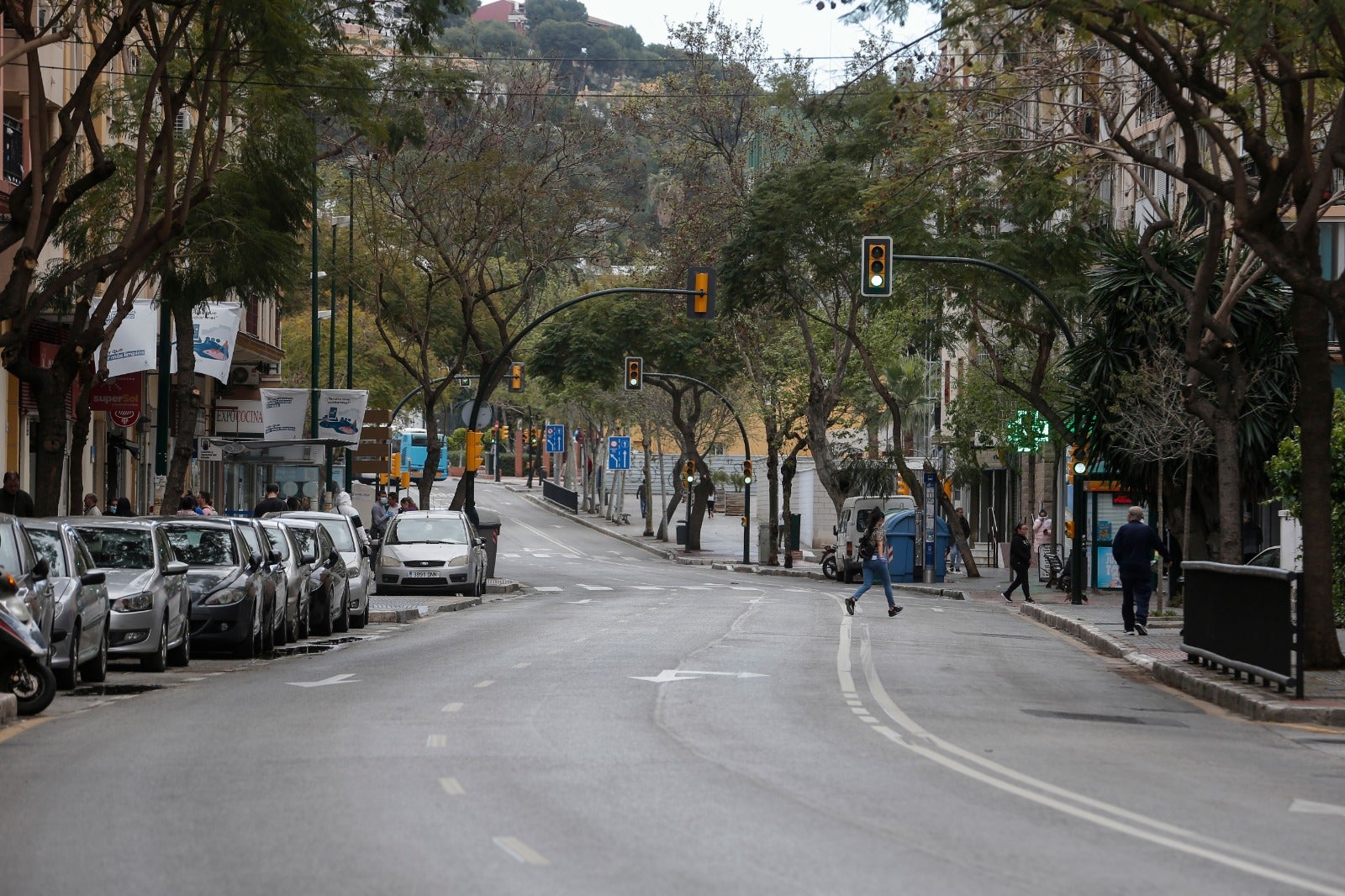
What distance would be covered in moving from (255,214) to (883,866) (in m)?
20.5

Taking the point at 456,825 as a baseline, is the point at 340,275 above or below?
above

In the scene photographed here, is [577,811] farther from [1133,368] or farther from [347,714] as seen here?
[1133,368]

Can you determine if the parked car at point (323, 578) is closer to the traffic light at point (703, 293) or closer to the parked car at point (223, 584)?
the parked car at point (223, 584)

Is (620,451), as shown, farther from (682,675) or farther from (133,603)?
(682,675)

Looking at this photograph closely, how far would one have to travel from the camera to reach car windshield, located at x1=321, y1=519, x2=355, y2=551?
30.4 meters

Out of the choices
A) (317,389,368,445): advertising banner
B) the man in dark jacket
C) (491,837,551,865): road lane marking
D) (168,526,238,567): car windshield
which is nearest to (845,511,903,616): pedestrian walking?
the man in dark jacket

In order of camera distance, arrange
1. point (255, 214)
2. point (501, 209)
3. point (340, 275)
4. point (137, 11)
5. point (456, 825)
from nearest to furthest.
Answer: point (456, 825) → point (137, 11) → point (255, 214) → point (501, 209) → point (340, 275)

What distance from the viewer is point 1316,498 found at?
63.7ft

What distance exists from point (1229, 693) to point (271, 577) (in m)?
11.0

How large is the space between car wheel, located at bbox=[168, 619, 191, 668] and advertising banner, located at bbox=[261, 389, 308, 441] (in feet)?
79.1

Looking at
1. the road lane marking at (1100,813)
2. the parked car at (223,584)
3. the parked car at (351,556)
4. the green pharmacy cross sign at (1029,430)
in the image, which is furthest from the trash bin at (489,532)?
the road lane marking at (1100,813)

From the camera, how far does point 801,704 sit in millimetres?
15625

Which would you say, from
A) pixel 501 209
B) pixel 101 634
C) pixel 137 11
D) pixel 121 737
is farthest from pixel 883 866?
pixel 501 209

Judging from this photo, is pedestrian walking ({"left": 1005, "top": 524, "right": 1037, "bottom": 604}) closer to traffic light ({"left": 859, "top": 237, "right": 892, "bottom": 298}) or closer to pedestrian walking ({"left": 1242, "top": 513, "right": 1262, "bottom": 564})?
pedestrian walking ({"left": 1242, "top": 513, "right": 1262, "bottom": 564})
